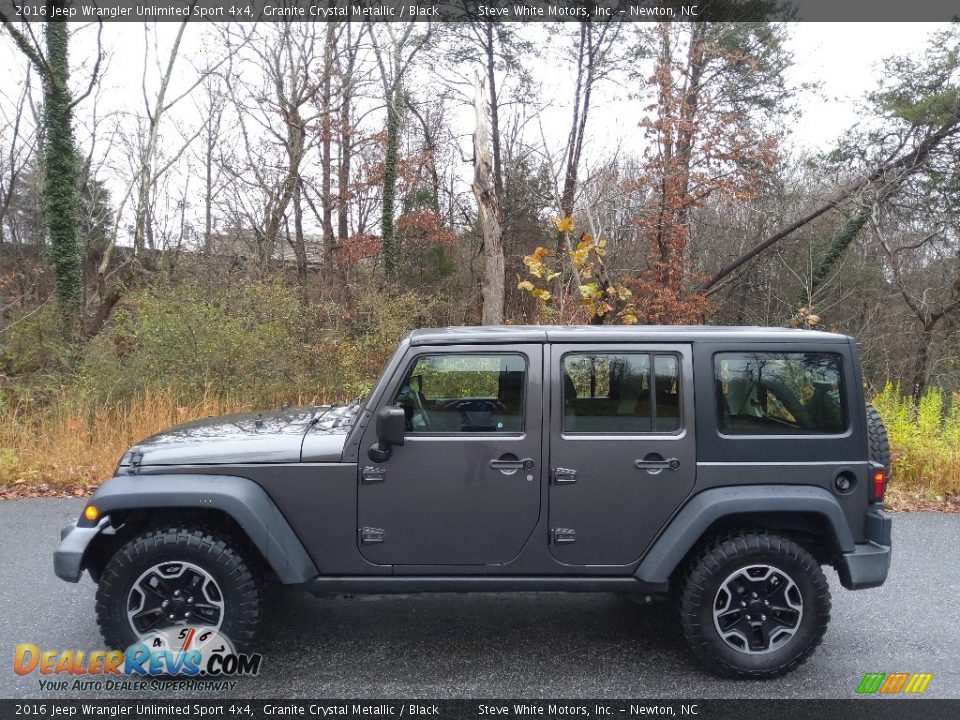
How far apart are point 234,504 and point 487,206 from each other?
1047cm

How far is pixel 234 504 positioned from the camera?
11.4 ft

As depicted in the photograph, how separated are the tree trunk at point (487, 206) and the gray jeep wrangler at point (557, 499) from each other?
972 cm

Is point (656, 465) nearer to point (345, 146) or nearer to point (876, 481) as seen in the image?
point (876, 481)

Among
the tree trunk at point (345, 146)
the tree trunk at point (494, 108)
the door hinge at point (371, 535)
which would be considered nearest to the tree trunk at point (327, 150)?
the tree trunk at point (345, 146)

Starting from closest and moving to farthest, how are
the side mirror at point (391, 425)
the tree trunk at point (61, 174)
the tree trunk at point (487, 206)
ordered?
1. the side mirror at point (391, 425)
2. the tree trunk at point (487, 206)
3. the tree trunk at point (61, 174)

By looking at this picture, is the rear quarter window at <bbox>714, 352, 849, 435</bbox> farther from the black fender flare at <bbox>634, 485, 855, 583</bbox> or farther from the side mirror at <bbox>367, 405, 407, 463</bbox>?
the side mirror at <bbox>367, 405, 407, 463</bbox>

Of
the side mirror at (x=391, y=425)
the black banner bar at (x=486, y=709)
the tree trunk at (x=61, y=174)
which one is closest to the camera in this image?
the black banner bar at (x=486, y=709)

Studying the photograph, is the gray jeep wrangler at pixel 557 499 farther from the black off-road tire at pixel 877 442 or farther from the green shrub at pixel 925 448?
the green shrub at pixel 925 448

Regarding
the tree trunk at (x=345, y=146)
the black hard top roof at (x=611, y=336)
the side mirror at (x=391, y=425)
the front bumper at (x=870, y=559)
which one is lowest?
the front bumper at (x=870, y=559)

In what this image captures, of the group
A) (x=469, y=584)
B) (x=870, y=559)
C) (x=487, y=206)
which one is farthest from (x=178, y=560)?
(x=487, y=206)

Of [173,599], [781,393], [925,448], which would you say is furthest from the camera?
[925,448]

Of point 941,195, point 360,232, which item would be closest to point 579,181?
point 360,232

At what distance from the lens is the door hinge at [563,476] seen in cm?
361

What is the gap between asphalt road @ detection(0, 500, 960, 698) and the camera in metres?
3.52
